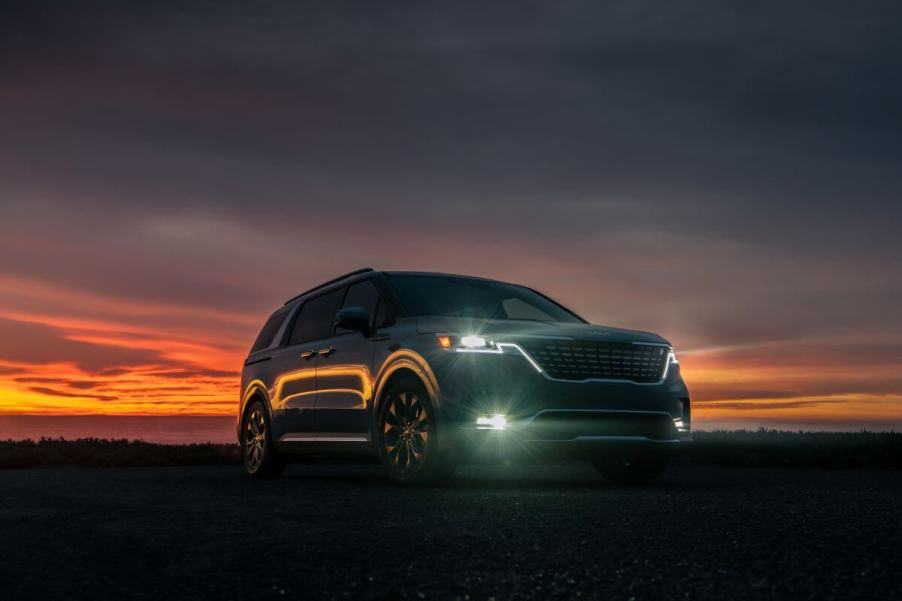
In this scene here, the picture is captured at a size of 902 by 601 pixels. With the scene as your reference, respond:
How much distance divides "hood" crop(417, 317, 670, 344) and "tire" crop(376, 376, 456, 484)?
530 mm

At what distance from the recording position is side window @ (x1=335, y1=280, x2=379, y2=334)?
9.88m

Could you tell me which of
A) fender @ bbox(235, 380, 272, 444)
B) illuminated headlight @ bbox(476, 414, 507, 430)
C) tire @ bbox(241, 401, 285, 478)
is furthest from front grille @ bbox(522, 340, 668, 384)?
fender @ bbox(235, 380, 272, 444)

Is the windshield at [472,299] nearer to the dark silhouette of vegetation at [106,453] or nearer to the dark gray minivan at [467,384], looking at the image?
the dark gray minivan at [467,384]

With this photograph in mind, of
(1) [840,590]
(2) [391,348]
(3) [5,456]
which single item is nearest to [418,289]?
(2) [391,348]

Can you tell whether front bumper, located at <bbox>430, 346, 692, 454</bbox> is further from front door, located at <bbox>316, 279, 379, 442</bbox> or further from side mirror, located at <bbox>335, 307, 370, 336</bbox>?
front door, located at <bbox>316, 279, 379, 442</bbox>

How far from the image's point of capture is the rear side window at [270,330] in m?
12.3

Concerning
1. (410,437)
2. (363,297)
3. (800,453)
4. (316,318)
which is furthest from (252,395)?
(800,453)

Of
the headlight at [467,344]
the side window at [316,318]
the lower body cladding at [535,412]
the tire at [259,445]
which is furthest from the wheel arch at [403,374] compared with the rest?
the tire at [259,445]

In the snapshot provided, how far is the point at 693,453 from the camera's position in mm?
14773

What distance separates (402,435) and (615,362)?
200 centimetres

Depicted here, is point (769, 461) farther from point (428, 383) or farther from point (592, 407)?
point (428, 383)

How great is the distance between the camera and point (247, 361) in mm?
12695

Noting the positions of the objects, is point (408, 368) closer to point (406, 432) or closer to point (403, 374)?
point (403, 374)

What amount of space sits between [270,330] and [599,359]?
5.13 metres
